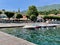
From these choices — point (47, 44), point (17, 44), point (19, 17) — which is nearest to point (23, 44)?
point (17, 44)

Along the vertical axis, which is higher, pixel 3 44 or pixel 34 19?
pixel 3 44

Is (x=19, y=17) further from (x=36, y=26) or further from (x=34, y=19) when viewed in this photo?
(x=36, y=26)

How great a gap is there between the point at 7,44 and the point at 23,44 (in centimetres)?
149

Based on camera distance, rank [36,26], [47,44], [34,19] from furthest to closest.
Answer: [34,19] < [36,26] < [47,44]

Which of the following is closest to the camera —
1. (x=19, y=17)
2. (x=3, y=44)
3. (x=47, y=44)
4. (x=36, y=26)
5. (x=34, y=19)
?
(x=3, y=44)

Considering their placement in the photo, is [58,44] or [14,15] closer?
[58,44]

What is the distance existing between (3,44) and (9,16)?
8350 centimetres

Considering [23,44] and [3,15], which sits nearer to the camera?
[23,44]

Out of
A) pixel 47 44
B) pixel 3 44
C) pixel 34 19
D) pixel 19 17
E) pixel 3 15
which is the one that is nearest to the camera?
pixel 3 44

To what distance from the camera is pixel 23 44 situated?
62.6 ft

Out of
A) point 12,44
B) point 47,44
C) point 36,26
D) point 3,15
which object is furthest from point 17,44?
point 3,15

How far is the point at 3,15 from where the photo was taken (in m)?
108

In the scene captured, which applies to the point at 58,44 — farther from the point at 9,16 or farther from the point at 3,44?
the point at 9,16

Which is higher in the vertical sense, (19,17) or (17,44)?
(17,44)
